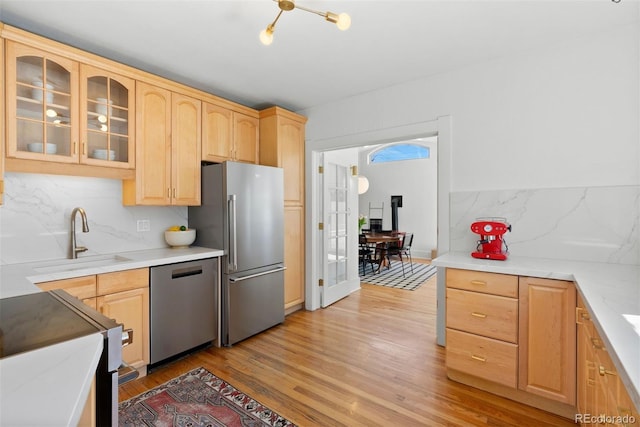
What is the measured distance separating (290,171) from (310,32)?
5.45 feet

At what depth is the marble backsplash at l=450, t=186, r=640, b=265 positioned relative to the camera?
6.77 feet

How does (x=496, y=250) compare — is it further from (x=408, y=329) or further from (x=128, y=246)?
(x=128, y=246)

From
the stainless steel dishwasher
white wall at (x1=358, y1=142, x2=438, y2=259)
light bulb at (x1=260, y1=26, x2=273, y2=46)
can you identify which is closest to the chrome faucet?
the stainless steel dishwasher

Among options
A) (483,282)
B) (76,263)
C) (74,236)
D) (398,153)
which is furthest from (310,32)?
(398,153)

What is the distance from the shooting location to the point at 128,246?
2805 millimetres

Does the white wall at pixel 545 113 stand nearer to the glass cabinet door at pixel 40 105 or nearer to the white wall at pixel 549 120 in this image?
the white wall at pixel 549 120

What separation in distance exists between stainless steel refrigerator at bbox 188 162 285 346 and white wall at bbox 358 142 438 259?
514 cm

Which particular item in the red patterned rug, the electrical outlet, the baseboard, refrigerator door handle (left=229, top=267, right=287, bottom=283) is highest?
the electrical outlet

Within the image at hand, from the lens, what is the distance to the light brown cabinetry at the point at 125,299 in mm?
2055

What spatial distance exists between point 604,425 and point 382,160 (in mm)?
7543

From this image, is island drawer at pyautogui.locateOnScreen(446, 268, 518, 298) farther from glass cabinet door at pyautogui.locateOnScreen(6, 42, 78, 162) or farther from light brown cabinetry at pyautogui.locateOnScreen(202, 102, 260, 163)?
glass cabinet door at pyautogui.locateOnScreen(6, 42, 78, 162)

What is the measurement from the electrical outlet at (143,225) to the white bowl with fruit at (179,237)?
16cm

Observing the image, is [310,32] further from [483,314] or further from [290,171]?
[483,314]

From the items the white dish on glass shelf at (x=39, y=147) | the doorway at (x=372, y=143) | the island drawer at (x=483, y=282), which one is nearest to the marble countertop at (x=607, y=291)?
the island drawer at (x=483, y=282)
